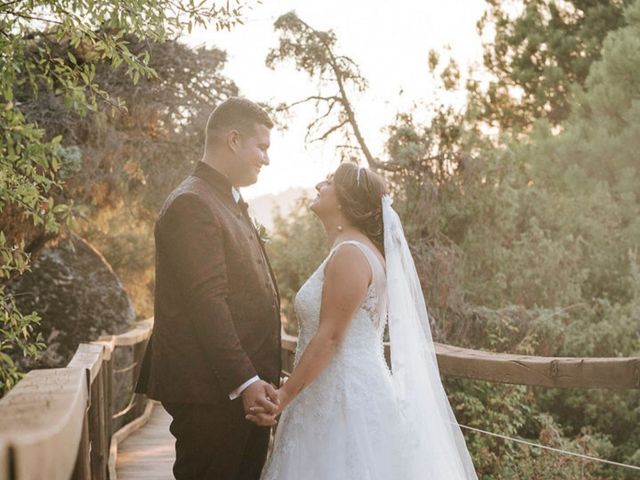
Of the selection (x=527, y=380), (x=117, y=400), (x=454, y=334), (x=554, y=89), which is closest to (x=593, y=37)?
(x=554, y=89)

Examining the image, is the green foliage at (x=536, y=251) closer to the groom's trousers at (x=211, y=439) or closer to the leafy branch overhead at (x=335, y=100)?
the leafy branch overhead at (x=335, y=100)

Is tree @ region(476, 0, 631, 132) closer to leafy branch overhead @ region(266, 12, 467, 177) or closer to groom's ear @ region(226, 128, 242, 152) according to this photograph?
leafy branch overhead @ region(266, 12, 467, 177)

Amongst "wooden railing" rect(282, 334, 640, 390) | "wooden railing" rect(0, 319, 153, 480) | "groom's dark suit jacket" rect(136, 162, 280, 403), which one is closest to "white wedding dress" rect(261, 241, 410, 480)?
"groom's dark suit jacket" rect(136, 162, 280, 403)

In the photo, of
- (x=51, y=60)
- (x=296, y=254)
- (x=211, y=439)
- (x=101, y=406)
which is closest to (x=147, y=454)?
(x=101, y=406)

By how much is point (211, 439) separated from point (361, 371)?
0.69m

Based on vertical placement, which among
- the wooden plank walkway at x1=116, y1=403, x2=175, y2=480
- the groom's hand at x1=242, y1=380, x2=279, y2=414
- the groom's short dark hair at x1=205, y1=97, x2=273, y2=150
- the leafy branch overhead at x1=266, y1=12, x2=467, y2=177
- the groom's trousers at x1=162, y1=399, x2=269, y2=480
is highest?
the leafy branch overhead at x1=266, y1=12, x2=467, y2=177

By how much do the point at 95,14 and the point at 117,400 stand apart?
6.49 m

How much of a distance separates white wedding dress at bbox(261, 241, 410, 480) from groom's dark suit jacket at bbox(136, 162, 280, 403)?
25 cm

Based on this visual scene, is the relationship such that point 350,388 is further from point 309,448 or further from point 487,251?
point 487,251

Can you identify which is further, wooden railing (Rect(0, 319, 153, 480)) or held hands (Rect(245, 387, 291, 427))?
held hands (Rect(245, 387, 291, 427))

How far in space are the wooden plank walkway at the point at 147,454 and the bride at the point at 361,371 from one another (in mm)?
2773

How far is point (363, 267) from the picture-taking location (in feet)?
11.1

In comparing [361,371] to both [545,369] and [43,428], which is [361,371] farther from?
[43,428]

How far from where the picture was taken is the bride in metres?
3.31
